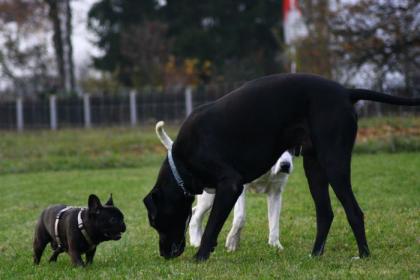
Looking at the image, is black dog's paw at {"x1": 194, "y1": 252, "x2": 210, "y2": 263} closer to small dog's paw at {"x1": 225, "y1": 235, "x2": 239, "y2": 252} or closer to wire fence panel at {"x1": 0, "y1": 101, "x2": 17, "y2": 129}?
Result: small dog's paw at {"x1": 225, "y1": 235, "x2": 239, "y2": 252}

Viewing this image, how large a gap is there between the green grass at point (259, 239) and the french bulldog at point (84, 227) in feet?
0.64

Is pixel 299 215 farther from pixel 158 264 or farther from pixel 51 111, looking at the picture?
pixel 51 111

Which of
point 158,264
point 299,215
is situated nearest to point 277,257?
point 158,264

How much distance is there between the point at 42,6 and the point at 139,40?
246 inches

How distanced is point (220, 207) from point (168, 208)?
0.59 metres

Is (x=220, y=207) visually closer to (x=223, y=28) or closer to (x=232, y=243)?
(x=232, y=243)

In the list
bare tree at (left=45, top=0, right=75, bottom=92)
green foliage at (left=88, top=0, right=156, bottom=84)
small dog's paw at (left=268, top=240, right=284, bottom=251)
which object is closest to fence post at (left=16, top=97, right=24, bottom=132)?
bare tree at (left=45, top=0, right=75, bottom=92)

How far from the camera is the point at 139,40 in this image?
4425cm

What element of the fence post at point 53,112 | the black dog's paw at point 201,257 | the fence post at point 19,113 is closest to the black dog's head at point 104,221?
the black dog's paw at point 201,257

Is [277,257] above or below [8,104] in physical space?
above

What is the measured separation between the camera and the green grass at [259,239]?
20.4 feet

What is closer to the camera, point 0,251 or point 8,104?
point 0,251

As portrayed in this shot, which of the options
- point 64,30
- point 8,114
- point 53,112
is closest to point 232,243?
point 53,112

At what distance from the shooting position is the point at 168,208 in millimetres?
7008
